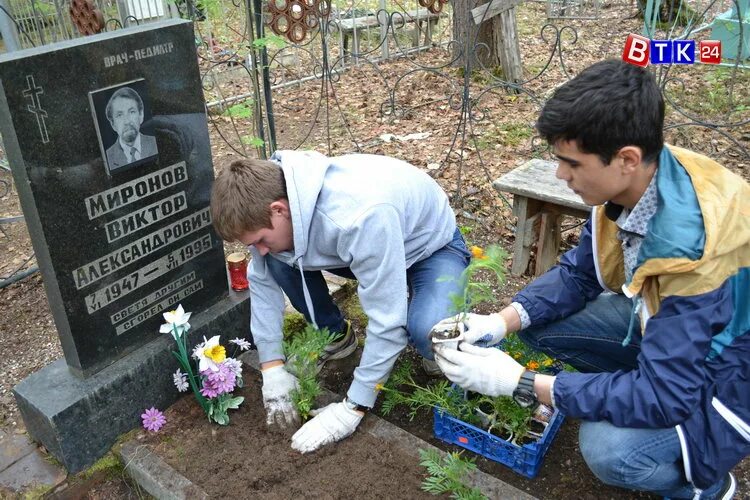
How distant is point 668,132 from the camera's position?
5.15m

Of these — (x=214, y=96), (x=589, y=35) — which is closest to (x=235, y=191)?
(x=214, y=96)

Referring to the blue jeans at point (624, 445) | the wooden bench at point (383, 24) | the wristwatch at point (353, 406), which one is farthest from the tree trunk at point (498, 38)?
the wristwatch at point (353, 406)

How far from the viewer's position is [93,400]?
7.72 feet

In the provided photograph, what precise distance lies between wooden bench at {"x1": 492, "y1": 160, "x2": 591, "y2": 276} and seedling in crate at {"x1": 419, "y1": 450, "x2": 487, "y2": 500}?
1.61 metres

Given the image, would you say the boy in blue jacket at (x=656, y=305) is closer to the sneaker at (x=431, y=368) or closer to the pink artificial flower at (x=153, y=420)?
the sneaker at (x=431, y=368)

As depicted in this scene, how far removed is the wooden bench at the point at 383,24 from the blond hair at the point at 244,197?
20.5ft

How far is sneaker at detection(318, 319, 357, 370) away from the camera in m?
2.86

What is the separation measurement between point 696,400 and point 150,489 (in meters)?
1.82

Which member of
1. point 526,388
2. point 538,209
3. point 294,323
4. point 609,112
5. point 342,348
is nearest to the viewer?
point 609,112

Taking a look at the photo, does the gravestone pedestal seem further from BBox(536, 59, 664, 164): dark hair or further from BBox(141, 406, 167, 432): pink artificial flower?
BBox(536, 59, 664, 164): dark hair

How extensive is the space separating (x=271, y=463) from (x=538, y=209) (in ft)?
6.58

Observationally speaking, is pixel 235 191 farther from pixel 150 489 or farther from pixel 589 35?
pixel 589 35

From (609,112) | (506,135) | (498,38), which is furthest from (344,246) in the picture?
(498,38)

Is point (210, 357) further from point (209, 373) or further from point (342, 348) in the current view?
point (342, 348)
